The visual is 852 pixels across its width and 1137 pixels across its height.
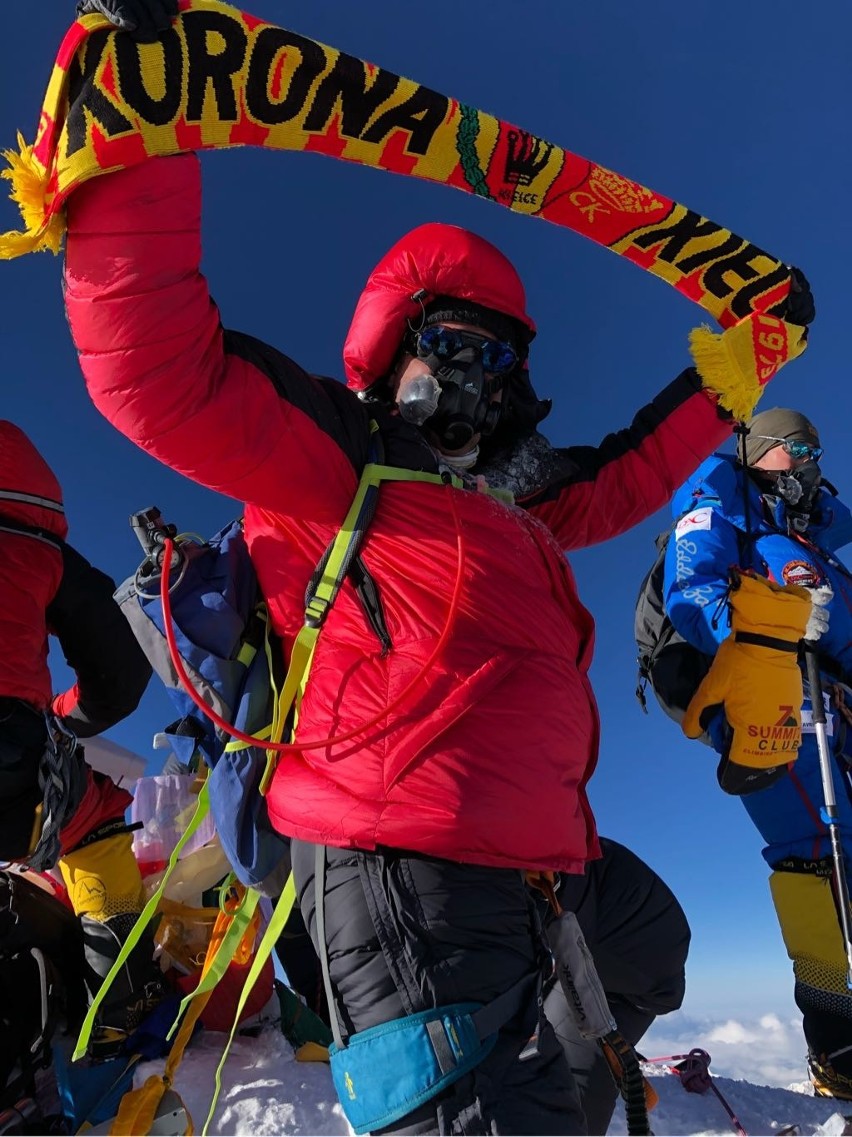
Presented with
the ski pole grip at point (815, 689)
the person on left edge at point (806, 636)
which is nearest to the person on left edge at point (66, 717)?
the person on left edge at point (806, 636)

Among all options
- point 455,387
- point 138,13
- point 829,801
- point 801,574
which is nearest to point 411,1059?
point 455,387

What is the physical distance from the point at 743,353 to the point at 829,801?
258cm

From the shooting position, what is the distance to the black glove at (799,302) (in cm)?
318

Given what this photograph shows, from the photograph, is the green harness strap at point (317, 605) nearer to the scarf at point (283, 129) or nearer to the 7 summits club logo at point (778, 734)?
the scarf at point (283, 129)

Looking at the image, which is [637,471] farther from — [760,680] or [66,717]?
[66,717]

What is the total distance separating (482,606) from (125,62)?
1.51 metres

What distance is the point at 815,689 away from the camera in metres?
4.68

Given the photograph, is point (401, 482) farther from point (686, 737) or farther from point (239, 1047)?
point (239, 1047)

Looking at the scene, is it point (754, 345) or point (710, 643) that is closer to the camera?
point (754, 345)

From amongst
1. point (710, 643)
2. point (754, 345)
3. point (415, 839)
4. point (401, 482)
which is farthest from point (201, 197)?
point (710, 643)

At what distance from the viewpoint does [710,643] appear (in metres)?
4.39

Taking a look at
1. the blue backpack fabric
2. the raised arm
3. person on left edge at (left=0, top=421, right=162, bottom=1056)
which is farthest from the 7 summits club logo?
person on left edge at (left=0, top=421, right=162, bottom=1056)

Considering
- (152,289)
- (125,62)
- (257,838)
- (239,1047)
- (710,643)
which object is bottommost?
(239,1047)

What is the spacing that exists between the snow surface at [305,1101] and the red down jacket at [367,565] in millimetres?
2187
